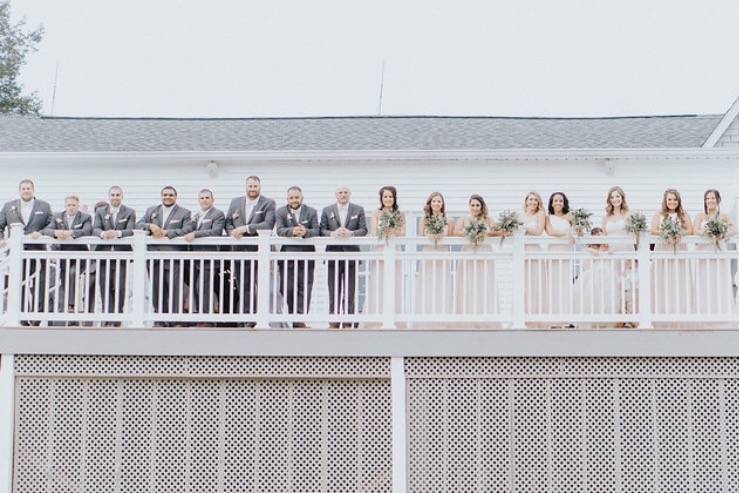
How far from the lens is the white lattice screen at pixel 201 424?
11.5 m

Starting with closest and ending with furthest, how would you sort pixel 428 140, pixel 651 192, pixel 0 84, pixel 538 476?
pixel 538 476, pixel 651 192, pixel 428 140, pixel 0 84

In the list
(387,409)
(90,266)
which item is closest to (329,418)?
(387,409)

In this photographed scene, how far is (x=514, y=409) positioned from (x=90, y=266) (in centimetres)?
464

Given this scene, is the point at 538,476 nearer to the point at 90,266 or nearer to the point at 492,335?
the point at 492,335

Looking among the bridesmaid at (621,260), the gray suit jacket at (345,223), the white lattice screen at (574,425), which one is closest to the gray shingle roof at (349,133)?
the bridesmaid at (621,260)

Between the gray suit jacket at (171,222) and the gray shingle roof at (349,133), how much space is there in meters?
4.83

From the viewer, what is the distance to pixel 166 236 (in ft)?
39.5

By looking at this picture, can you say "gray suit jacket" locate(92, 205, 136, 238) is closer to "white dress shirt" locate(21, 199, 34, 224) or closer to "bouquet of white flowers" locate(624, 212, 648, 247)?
"white dress shirt" locate(21, 199, 34, 224)

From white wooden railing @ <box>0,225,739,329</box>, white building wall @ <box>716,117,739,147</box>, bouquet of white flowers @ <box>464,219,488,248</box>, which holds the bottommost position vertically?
white wooden railing @ <box>0,225,739,329</box>

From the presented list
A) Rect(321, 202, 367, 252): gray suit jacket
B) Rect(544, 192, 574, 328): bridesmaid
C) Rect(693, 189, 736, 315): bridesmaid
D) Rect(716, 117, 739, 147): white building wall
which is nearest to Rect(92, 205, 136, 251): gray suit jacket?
Rect(321, 202, 367, 252): gray suit jacket

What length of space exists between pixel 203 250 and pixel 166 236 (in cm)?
72

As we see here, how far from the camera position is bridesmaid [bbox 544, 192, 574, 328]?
1156 centimetres

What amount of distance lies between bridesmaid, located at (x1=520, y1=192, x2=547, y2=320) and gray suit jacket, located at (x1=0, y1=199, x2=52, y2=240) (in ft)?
17.2

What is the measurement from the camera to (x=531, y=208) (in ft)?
40.2
